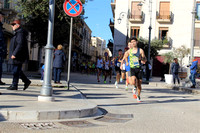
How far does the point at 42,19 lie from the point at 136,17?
21453 millimetres

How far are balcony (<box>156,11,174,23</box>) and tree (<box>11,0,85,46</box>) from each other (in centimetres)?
2021

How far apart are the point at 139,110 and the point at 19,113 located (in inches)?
120

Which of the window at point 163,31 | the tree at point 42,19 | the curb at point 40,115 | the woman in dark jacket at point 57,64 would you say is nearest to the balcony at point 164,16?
the window at point 163,31

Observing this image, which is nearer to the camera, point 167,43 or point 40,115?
point 40,115

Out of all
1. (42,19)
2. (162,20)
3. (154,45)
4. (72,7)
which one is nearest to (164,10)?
(162,20)

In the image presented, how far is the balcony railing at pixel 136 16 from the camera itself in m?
39.4

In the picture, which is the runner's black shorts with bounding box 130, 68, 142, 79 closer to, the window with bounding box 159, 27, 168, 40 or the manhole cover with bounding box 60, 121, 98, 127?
the manhole cover with bounding box 60, 121, 98, 127

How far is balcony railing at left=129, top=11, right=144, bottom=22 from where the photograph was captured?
39438mm

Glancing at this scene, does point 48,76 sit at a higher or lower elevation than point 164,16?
lower

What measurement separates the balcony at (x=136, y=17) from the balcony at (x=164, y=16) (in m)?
2.16

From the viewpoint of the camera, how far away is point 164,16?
3944 centimetres

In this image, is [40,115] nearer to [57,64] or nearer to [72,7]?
[72,7]

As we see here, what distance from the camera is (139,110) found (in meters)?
6.87

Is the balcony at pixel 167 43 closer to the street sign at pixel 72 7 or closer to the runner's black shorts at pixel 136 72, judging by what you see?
the street sign at pixel 72 7
